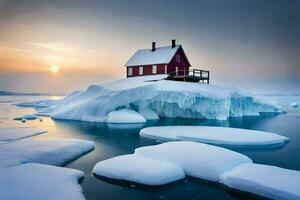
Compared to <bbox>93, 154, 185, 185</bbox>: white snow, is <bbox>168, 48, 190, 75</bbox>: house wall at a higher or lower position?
higher

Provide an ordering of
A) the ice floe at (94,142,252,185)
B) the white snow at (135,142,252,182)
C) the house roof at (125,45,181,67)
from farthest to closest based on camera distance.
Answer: the house roof at (125,45,181,67) → the white snow at (135,142,252,182) → the ice floe at (94,142,252,185)

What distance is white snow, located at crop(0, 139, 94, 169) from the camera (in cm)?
1034

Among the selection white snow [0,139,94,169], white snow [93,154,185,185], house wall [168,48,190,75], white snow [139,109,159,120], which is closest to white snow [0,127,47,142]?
white snow [0,139,94,169]

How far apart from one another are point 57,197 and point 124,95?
71.3 feet

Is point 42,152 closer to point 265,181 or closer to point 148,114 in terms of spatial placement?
point 265,181

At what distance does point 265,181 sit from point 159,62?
1229 inches

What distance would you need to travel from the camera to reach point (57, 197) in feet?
22.8

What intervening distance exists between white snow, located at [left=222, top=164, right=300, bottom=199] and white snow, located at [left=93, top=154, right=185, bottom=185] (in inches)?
70.5

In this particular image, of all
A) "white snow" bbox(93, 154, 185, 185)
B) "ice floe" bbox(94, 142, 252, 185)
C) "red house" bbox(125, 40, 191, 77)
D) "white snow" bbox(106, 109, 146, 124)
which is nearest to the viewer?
"white snow" bbox(93, 154, 185, 185)

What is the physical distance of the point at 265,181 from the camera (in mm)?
8156

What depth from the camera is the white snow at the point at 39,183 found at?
704 centimetres

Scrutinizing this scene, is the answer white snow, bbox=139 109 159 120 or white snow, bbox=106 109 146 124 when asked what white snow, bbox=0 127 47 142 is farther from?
white snow, bbox=139 109 159 120

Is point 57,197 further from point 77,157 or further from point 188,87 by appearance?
point 188,87

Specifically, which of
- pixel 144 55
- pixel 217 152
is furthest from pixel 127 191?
pixel 144 55
